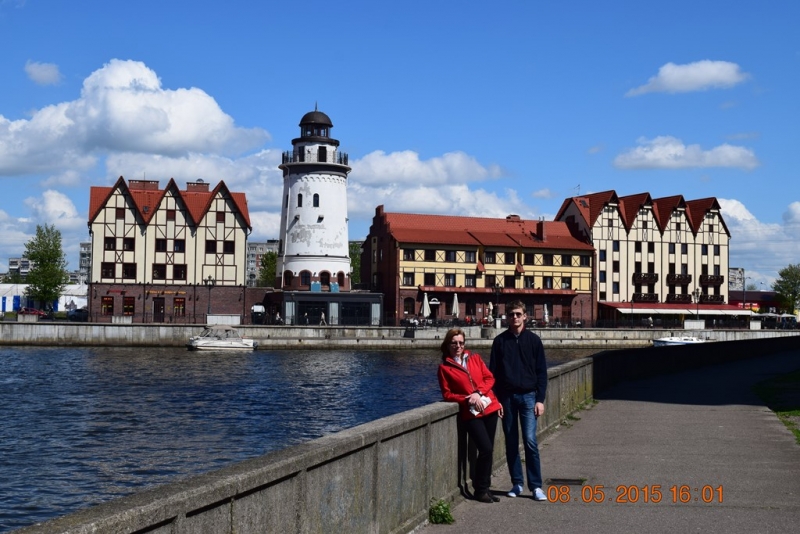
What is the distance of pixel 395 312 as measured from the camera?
302 feet

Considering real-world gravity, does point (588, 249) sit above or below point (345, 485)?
above

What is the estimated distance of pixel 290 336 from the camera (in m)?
78.2

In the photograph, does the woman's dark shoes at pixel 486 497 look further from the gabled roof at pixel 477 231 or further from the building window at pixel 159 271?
the gabled roof at pixel 477 231

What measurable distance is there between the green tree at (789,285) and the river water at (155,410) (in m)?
100.0

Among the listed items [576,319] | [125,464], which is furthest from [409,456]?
[576,319]

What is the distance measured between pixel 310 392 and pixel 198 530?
3974 centimetres

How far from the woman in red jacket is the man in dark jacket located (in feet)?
1.63

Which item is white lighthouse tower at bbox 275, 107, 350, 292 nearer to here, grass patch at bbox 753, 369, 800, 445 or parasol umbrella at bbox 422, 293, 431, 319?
parasol umbrella at bbox 422, 293, 431, 319

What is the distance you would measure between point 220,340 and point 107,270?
17.7m

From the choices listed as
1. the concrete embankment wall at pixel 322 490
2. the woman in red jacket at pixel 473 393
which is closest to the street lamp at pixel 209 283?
the concrete embankment wall at pixel 322 490

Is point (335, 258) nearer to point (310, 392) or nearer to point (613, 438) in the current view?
point (310, 392)

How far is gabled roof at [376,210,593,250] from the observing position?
95250mm

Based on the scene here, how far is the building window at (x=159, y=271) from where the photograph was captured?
85250 mm

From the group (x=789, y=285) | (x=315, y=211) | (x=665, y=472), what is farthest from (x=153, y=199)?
(x=789, y=285)
